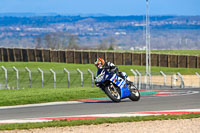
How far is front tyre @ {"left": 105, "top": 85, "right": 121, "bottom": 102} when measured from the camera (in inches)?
745

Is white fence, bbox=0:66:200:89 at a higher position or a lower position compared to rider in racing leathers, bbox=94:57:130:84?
lower

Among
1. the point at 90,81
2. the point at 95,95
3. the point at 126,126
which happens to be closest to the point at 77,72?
the point at 90,81

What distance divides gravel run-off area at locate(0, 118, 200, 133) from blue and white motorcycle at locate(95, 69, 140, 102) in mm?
4824

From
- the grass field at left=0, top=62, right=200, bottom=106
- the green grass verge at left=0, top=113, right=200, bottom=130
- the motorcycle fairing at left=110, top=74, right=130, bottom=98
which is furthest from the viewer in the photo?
the grass field at left=0, top=62, right=200, bottom=106

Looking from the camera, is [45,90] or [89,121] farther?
[45,90]

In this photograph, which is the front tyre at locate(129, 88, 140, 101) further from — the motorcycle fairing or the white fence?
the white fence

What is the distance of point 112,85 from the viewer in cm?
1892

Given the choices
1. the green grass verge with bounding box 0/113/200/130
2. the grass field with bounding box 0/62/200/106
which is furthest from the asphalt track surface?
the grass field with bounding box 0/62/200/106

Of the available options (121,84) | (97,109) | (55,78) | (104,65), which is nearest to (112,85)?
(121,84)

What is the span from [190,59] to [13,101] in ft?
192

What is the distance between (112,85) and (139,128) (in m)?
5.88

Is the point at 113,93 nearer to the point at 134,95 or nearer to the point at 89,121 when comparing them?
the point at 134,95

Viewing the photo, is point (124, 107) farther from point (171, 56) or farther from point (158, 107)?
point (171, 56)

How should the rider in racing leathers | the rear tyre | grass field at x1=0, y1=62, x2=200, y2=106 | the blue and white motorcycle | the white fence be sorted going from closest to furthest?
the rider in racing leathers → the blue and white motorcycle → the rear tyre → grass field at x1=0, y1=62, x2=200, y2=106 → the white fence
